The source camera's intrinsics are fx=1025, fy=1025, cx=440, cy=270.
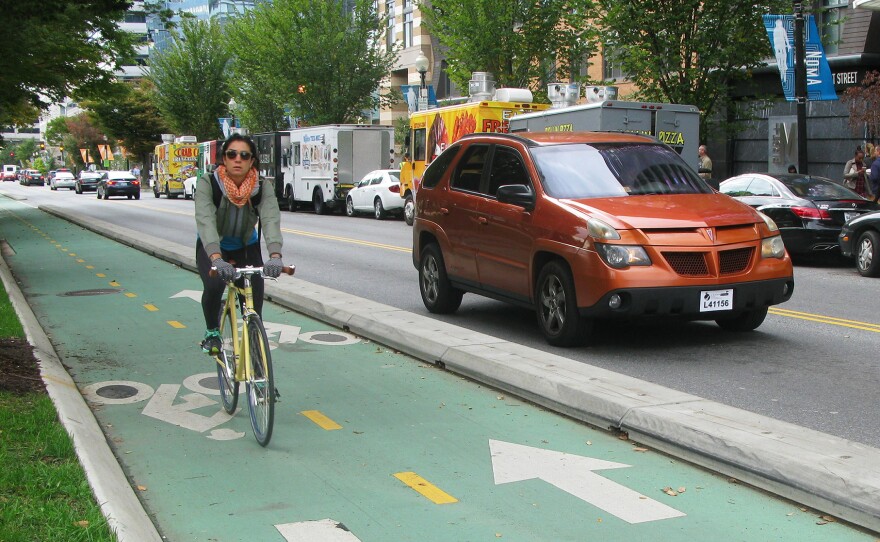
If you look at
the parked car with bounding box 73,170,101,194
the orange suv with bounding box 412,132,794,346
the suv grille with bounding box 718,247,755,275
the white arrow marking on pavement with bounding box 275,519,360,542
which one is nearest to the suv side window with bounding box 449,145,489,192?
the orange suv with bounding box 412,132,794,346

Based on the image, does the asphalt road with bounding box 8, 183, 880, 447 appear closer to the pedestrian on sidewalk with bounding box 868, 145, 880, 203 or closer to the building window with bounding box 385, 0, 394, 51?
the pedestrian on sidewalk with bounding box 868, 145, 880, 203

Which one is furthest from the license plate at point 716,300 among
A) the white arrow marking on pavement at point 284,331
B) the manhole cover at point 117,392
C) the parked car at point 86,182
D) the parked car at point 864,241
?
the parked car at point 86,182

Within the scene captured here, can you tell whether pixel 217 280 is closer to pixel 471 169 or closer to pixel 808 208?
pixel 471 169

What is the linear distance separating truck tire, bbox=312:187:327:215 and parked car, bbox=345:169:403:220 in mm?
2480

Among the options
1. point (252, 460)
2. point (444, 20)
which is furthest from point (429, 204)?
point (444, 20)

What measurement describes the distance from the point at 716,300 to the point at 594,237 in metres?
1.13

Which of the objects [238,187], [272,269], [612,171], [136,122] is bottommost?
[272,269]

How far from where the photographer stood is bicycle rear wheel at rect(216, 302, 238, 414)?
6.45 meters

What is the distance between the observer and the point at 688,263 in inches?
331

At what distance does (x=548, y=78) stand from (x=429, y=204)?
80.6 feet

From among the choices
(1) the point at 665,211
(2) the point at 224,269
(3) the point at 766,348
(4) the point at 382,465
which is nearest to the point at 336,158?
(1) the point at 665,211

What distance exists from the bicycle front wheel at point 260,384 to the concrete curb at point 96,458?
81cm

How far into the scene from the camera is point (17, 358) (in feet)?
24.7

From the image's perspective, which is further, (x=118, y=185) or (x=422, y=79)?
(x=118, y=185)
